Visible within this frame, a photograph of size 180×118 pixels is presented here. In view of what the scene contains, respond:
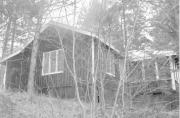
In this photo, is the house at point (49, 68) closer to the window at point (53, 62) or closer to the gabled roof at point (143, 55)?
the window at point (53, 62)

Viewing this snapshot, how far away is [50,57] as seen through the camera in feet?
40.1

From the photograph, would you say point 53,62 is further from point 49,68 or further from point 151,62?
point 151,62

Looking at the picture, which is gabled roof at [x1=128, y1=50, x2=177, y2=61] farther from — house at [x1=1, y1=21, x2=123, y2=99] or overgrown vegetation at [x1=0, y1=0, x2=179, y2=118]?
house at [x1=1, y1=21, x2=123, y2=99]

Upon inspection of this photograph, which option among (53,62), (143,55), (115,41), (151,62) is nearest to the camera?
(151,62)

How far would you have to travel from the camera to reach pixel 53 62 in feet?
39.4

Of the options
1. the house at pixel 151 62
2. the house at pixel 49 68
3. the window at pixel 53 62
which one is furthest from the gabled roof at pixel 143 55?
the window at pixel 53 62

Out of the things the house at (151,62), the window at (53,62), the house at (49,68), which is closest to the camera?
the house at (151,62)

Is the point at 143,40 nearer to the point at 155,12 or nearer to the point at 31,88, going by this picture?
the point at 155,12

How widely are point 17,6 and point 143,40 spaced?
26.7 ft

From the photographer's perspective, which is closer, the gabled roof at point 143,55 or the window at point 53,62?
the gabled roof at point 143,55

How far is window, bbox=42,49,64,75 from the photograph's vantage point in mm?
11644

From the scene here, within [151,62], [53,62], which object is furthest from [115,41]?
[53,62]

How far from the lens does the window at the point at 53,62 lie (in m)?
11.6

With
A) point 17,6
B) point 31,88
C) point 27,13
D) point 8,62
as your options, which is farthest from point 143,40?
point 8,62
